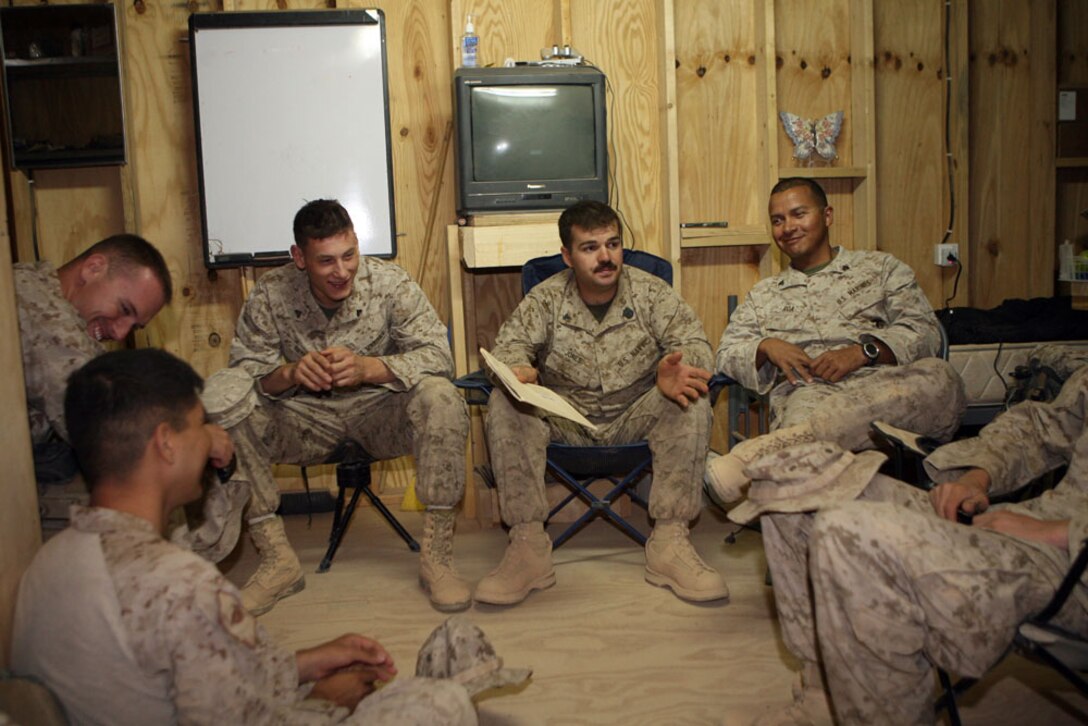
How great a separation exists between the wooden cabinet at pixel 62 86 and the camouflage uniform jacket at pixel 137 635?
280 cm

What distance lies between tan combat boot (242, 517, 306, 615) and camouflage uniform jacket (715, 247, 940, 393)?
1.57m

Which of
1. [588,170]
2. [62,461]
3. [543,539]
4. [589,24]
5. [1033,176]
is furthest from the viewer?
[1033,176]

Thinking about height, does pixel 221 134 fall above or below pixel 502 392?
above

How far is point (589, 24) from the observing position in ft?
13.0

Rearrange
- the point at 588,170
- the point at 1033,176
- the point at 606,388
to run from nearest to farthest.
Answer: the point at 606,388 → the point at 588,170 → the point at 1033,176

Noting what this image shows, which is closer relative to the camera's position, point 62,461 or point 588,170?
point 62,461

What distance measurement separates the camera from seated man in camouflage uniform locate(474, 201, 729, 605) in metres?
2.94

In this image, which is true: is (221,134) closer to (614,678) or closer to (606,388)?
(606,388)

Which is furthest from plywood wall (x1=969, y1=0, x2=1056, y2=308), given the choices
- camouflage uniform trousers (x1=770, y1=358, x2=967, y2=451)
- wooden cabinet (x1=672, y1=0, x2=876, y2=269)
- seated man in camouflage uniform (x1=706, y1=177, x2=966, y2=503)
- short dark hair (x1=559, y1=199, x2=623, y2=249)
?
short dark hair (x1=559, y1=199, x2=623, y2=249)

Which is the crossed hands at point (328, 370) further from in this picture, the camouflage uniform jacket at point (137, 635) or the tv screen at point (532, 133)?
the camouflage uniform jacket at point (137, 635)

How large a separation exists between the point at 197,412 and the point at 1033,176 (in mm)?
4055

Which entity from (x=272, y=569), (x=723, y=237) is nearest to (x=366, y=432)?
(x=272, y=569)

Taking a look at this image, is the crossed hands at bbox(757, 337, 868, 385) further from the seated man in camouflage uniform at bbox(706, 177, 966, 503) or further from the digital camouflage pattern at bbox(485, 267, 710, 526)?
the digital camouflage pattern at bbox(485, 267, 710, 526)

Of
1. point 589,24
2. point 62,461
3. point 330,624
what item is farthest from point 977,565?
point 589,24
